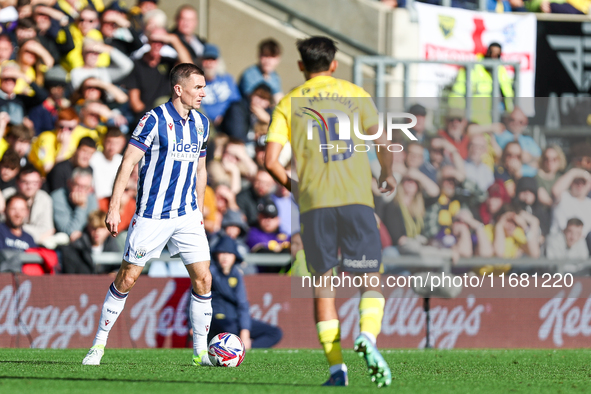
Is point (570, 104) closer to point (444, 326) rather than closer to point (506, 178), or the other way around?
point (506, 178)

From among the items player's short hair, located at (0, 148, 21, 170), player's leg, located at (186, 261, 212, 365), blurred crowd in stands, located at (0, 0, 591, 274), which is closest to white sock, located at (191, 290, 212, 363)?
player's leg, located at (186, 261, 212, 365)

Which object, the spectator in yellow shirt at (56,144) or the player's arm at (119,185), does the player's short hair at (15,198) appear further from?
the player's arm at (119,185)

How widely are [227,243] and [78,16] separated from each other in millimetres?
4291

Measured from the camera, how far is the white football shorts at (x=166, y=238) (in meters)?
7.22

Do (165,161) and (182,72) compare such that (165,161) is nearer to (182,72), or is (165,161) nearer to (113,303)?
(182,72)

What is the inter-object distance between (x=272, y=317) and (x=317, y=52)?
207 inches

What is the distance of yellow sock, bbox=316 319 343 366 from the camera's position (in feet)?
18.6

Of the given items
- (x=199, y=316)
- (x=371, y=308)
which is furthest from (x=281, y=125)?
(x=199, y=316)

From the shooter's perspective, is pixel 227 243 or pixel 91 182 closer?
pixel 227 243

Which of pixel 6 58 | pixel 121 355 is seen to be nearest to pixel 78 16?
pixel 6 58

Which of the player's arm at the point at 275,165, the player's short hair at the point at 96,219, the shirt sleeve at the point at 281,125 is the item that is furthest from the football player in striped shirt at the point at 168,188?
the player's short hair at the point at 96,219

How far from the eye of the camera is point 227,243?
9969 mm

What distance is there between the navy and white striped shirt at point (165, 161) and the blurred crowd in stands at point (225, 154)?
335 centimetres

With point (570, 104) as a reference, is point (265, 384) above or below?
below
